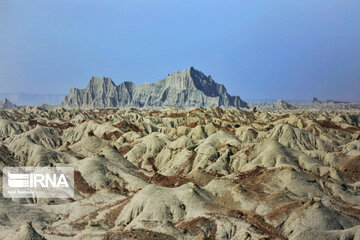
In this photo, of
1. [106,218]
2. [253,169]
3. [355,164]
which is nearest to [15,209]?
[106,218]

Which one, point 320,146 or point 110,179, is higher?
point 320,146

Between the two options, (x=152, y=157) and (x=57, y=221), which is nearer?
(x=57, y=221)

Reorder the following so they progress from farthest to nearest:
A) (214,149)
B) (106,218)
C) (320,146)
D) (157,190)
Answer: (320,146) < (214,149) < (157,190) < (106,218)

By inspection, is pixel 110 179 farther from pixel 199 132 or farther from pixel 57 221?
pixel 199 132

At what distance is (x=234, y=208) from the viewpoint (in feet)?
166

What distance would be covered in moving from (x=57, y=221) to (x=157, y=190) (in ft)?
45.3

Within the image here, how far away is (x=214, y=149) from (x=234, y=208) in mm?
37039

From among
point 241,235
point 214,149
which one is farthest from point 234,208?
point 214,149

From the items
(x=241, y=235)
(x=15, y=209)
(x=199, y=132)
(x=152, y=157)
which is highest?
(x=199, y=132)

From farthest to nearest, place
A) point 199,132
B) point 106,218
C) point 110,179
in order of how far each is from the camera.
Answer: point 199,132 < point 110,179 < point 106,218

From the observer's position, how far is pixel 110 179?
229 feet

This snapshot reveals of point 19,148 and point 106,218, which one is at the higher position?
point 19,148

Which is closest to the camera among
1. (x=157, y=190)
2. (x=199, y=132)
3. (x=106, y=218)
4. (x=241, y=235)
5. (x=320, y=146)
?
(x=241, y=235)

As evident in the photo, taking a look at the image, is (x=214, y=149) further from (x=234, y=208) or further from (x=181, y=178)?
(x=234, y=208)
